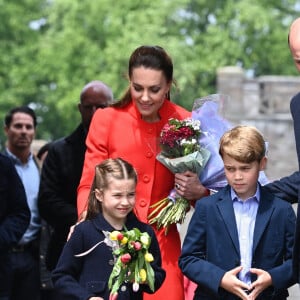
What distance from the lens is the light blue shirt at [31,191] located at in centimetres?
1016

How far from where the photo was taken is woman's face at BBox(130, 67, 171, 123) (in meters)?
7.19

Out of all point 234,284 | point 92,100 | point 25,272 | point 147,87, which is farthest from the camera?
point 25,272

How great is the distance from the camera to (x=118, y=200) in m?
6.75

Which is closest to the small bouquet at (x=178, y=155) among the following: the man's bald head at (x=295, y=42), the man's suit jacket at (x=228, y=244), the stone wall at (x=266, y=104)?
the man's suit jacket at (x=228, y=244)

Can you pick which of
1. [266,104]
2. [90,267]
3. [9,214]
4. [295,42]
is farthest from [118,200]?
[266,104]

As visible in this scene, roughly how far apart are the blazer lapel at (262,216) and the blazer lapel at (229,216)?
9 cm

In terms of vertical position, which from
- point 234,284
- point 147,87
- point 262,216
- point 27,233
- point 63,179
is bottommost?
point 234,284

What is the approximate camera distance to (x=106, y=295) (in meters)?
6.66

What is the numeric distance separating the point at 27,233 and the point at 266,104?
991 inches

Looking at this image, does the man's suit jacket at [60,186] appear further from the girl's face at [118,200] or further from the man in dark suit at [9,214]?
the girl's face at [118,200]

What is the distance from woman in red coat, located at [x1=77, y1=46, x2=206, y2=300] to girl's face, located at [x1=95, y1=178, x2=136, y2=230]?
396 mm

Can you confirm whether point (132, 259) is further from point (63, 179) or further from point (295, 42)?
point (63, 179)

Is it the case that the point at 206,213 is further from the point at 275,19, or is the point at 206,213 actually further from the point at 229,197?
the point at 275,19

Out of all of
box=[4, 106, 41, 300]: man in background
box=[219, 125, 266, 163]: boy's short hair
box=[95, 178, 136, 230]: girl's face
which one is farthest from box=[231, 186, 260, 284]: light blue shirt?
box=[4, 106, 41, 300]: man in background
